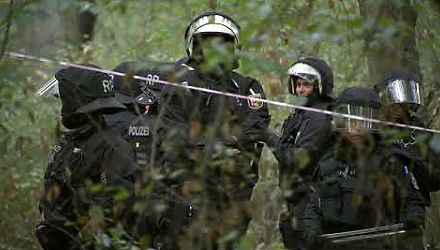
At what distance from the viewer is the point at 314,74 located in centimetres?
821

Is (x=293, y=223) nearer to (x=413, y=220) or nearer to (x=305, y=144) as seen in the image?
(x=305, y=144)

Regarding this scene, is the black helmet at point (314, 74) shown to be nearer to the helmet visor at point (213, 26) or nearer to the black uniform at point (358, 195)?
the black uniform at point (358, 195)

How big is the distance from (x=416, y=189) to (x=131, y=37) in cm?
1194

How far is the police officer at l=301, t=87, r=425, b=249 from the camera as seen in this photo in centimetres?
740

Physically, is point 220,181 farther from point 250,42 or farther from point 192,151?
point 250,42

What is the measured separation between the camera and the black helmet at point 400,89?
7.82 m

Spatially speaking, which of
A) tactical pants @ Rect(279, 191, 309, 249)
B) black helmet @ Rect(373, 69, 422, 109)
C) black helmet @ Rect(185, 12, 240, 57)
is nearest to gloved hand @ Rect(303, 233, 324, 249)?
tactical pants @ Rect(279, 191, 309, 249)

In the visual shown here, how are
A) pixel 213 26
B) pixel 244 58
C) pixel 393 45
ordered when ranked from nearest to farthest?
pixel 244 58 < pixel 213 26 < pixel 393 45

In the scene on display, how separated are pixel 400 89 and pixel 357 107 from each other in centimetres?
60

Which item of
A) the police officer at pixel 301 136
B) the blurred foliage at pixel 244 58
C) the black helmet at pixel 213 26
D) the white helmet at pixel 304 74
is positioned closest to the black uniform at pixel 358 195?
the police officer at pixel 301 136

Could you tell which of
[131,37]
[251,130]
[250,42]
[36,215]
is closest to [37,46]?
[131,37]

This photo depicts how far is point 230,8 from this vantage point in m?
9.31

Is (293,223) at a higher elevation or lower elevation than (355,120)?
lower

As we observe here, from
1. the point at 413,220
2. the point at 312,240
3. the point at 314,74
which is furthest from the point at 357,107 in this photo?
the point at 312,240
